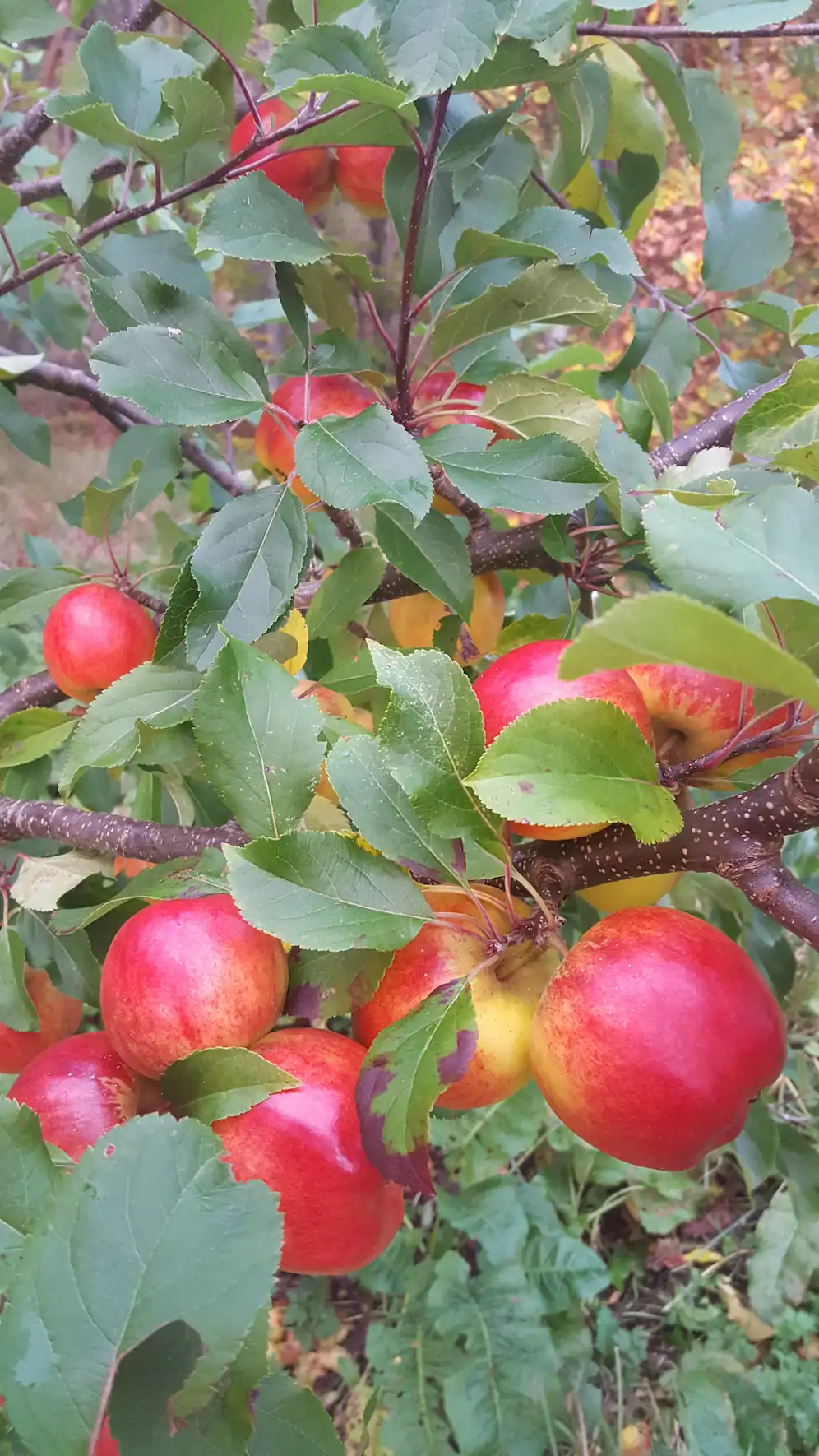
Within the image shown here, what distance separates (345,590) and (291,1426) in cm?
44

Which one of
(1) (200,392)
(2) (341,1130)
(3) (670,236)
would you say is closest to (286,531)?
(1) (200,392)

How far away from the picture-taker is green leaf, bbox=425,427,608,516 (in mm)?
418

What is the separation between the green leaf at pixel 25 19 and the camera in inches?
25.1

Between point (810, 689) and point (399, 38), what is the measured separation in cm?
33

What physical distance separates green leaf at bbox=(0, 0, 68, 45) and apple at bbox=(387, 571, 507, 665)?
524 millimetres

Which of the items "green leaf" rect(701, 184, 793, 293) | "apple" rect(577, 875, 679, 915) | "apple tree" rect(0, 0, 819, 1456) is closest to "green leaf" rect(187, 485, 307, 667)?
"apple tree" rect(0, 0, 819, 1456)

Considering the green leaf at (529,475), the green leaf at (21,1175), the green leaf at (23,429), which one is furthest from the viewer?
the green leaf at (23,429)

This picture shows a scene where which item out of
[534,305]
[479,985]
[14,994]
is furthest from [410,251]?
[14,994]

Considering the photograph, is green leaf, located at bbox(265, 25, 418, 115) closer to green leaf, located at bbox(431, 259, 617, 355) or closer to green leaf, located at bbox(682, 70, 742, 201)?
green leaf, located at bbox(431, 259, 617, 355)

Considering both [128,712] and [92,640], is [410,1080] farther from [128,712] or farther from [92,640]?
[92,640]

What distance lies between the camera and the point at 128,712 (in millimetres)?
478

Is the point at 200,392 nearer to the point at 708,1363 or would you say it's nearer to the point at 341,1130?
the point at 341,1130

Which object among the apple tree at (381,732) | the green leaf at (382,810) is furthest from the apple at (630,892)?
the green leaf at (382,810)

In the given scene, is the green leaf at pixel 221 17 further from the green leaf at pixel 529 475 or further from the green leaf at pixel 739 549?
the green leaf at pixel 739 549
